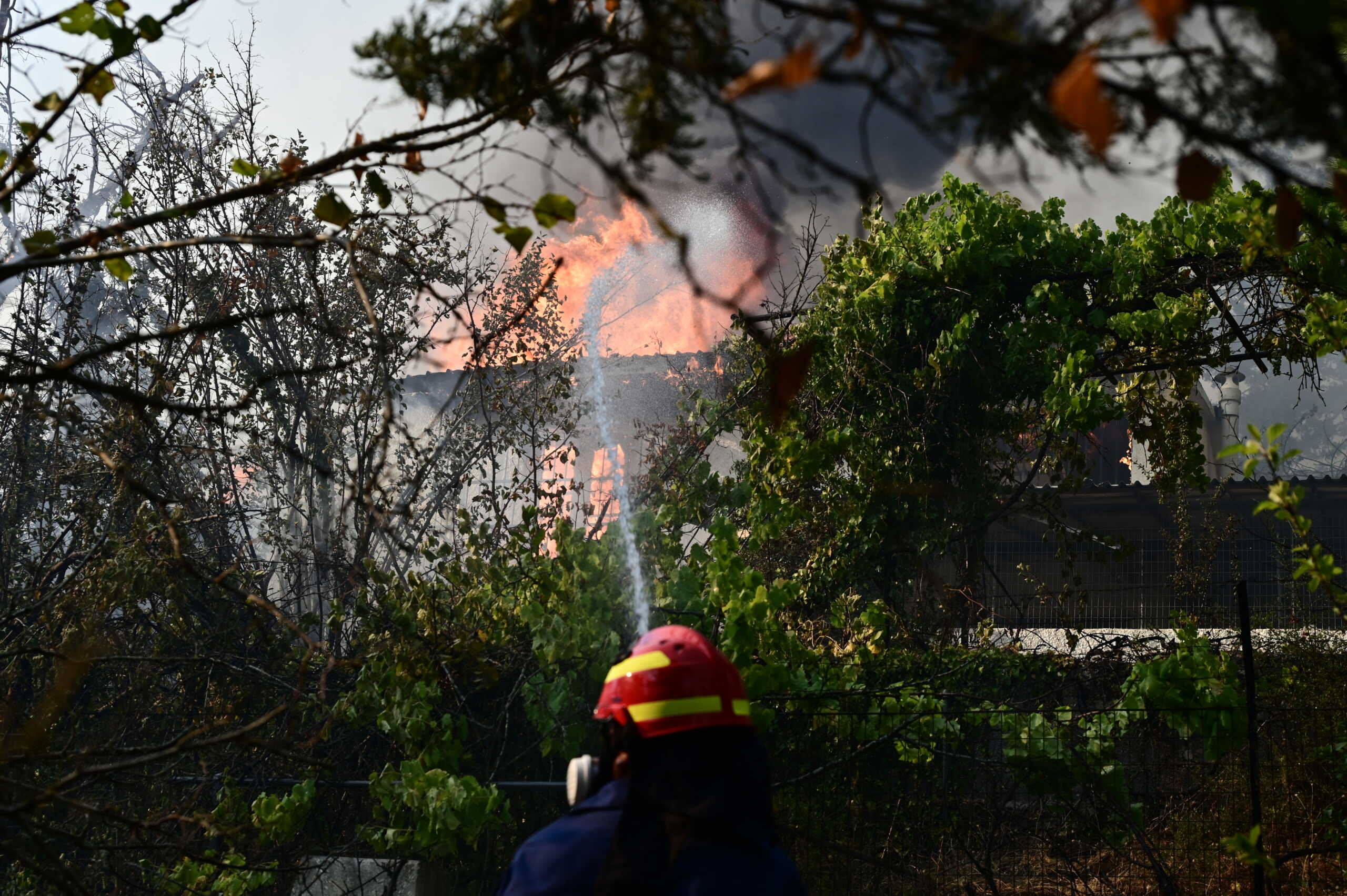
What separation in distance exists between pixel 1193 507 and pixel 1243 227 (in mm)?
8409

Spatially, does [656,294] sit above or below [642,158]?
above

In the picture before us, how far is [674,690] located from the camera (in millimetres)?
2299

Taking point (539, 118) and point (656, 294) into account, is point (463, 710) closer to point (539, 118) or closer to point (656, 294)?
point (539, 118)

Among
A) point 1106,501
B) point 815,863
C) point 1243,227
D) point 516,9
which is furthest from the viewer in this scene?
point 1106,501

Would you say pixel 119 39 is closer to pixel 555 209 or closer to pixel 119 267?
pixel 119 267

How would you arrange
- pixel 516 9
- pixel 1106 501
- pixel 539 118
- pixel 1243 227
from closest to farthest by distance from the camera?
pixel 516 9 → pixel 539 118 → pixel 1243 227 → pixel 1106 501

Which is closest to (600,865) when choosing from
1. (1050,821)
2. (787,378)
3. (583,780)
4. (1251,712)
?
(583,780)

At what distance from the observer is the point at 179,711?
621 centimetres

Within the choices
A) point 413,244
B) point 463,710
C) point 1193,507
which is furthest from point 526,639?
point 1193,507

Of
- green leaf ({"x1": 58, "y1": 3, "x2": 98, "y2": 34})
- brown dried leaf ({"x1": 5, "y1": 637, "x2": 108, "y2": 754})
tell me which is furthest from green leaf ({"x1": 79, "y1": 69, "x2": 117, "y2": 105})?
brown dried leaf ({"x1": 5, "y1": 637, "x2": 108, "y2": 754})

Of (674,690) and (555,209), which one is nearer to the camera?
(555,209)

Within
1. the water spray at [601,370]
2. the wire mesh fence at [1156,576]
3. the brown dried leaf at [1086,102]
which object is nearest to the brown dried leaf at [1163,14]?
the brown dried leaf at [1086,102]

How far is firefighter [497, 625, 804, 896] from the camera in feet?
6.45

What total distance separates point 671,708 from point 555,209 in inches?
43.3
